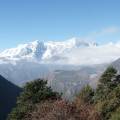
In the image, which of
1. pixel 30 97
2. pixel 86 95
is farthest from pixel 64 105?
pixel 86 95

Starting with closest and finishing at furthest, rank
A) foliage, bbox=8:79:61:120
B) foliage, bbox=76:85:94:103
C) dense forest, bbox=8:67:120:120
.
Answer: dense forest, bbox=8:67:120:120 → foliage, bbox=8:79:61:120 → foliage, bbox=76:85:94:103

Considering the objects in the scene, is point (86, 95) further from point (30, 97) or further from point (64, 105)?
point (64, 105)

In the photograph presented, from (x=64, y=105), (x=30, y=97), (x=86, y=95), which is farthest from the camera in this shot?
(x=86, y=95)

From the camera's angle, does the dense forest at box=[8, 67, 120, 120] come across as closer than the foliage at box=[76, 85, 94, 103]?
Yes

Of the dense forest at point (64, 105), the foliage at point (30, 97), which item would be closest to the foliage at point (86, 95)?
the dense forest at point (64, 105)

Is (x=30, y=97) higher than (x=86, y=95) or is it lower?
lower

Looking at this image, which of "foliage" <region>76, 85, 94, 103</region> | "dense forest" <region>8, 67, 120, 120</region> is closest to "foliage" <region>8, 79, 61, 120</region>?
"dense forest" <region>8, 67, 120, 120</region>

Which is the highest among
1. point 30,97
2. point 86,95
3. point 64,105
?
point 86,95

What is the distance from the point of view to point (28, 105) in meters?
78.2

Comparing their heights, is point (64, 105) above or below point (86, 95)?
below

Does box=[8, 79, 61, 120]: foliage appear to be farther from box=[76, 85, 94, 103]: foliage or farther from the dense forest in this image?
box=[76, 85, 94, 103]: foliage

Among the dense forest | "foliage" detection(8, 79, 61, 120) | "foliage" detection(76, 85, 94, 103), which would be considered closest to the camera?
the dense forest

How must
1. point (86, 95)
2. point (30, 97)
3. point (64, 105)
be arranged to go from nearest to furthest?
point (64, 105), point (30, 97), point (86, 95)

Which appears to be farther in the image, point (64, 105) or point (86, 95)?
point (86, 95)
